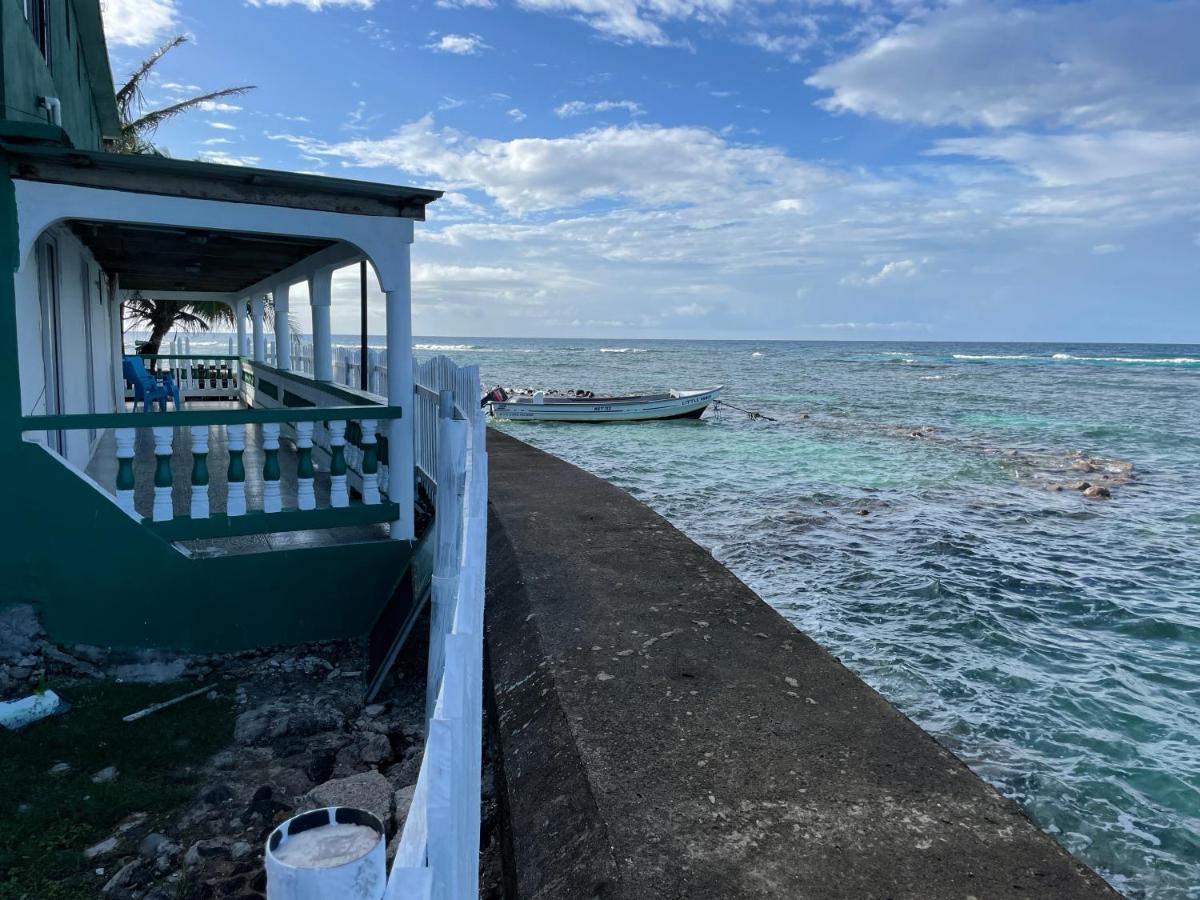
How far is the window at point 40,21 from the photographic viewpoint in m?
6.46

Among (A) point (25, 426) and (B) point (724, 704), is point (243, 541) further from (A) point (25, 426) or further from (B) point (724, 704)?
(B) point (724, 704)

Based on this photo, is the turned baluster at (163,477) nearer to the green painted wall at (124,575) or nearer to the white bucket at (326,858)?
the green painted wall at (124,575)

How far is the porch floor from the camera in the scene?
5938 mm

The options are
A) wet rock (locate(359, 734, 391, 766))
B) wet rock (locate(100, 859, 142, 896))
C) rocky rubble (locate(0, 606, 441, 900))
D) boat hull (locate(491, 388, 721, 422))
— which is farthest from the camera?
boat hull (locate(491, 388, 721, 422))

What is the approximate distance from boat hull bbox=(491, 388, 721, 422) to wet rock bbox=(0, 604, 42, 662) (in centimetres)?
2033

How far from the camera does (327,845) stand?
108 cm

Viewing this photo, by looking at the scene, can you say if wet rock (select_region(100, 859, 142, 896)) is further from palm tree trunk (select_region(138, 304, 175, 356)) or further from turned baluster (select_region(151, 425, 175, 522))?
palm tree trunk (select_region(138, 304, 175, 356))

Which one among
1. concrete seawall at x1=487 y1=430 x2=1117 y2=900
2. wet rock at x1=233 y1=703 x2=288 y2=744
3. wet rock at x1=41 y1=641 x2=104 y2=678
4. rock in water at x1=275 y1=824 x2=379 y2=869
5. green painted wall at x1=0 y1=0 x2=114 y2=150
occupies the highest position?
green painted wall at x1=0 y1=0 x2=114 y2=150

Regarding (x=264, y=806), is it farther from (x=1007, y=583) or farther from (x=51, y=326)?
(x=1007, y=583)

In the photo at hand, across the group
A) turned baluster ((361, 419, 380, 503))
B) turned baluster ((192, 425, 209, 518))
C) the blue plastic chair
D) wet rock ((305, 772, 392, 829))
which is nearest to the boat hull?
the blue plastic chair

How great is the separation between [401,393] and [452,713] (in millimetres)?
5098

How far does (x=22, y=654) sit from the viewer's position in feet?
16.0

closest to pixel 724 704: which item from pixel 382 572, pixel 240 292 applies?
pixel 382 572

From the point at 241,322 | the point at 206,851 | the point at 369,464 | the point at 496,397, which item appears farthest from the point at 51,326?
the point at 496,397
